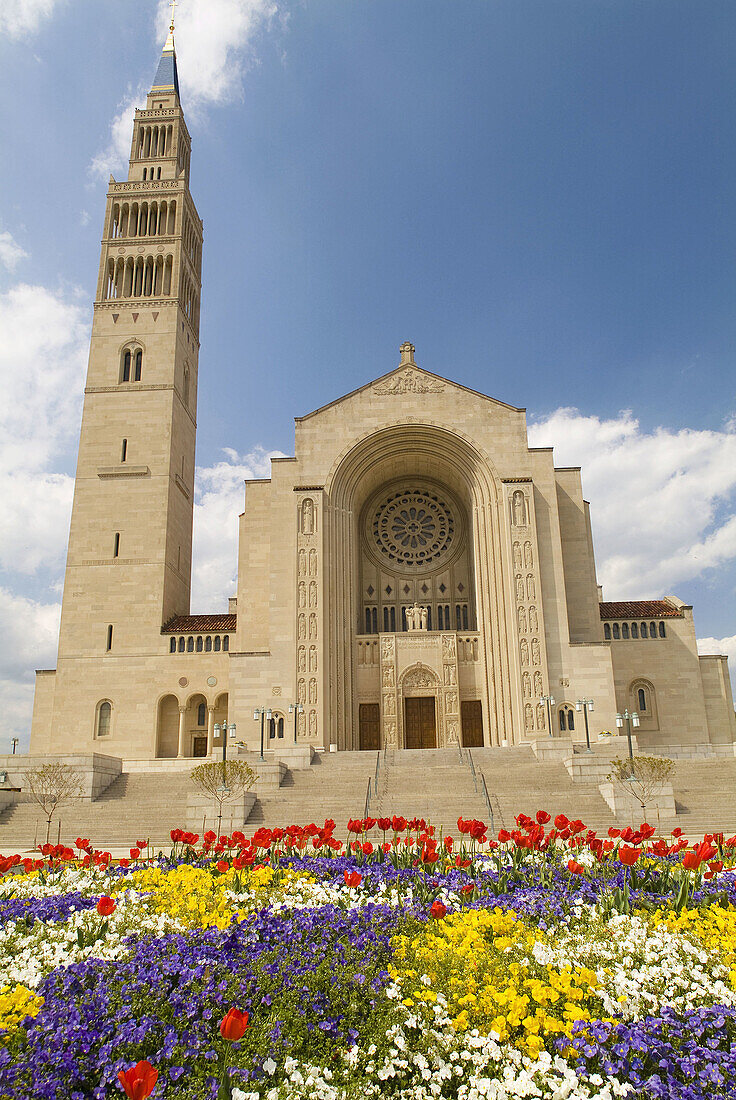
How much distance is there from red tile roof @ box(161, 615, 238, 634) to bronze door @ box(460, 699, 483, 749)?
11.1 metres

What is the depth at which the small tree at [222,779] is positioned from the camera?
19605 mm

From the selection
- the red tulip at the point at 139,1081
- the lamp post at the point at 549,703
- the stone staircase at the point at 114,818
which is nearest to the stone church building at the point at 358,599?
the lamp post at the point at 549,703

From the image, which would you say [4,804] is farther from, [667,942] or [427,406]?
[427,406]

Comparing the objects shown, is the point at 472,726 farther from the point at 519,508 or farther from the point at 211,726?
the point at 211,726

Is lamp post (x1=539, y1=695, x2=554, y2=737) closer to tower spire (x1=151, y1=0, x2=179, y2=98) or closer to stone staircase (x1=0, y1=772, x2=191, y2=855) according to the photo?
stone staircase (x1=0, y1=772, x2=191, y2=855)

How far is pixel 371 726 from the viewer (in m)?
35.5

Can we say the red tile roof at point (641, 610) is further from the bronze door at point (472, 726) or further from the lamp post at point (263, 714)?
the lamp post at point (263, 714)

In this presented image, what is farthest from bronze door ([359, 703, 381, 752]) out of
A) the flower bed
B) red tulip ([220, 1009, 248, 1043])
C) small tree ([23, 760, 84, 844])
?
red tulip ([220, 1009, 248, 1043])

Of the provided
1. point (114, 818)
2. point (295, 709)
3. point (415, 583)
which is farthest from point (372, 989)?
point (415, 583)

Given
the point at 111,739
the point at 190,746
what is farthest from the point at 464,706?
the point at 111,739

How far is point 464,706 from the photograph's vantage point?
116 ft

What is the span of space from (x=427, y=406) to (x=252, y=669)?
47.0 feet

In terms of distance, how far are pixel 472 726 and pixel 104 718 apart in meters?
16.1

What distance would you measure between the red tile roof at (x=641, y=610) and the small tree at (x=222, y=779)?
22702mm
